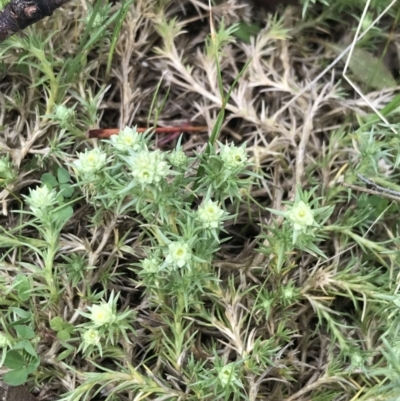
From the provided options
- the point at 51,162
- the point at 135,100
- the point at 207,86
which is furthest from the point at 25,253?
the point at 207,86

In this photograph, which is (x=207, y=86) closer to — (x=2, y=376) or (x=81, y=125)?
(x=81, y=125)

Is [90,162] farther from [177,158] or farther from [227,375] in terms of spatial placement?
[227,375]

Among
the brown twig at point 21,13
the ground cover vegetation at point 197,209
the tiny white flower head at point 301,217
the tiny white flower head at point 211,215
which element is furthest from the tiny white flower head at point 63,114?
the tiny white flower head at point 301,217

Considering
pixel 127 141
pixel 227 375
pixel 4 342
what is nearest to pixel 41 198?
pixel 127 141

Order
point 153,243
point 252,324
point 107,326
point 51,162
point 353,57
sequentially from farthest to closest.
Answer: point 353,57 → point 51,162 → point 252,324 → point 153,243 → point 107,326

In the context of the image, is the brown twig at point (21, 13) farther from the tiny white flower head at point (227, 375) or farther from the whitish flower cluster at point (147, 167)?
the tiny white flower head at point (227, 375)

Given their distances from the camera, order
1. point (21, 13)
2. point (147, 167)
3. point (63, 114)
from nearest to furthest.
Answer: point (147, 167), point (21, 13), point (63, 114)
